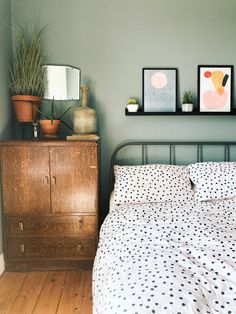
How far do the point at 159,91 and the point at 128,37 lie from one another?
53 cm

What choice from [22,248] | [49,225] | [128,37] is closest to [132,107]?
[128,37]

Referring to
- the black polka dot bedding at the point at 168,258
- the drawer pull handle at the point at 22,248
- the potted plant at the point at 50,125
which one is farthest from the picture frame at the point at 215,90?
the drawer pull handle at the point at 22,248

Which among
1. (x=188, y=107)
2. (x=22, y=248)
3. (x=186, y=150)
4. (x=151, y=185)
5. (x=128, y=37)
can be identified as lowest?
(x=22, y=248)

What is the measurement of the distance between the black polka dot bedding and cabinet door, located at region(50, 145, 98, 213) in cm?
26

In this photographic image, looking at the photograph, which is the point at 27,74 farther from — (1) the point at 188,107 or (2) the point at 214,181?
(2) the point at 214,181

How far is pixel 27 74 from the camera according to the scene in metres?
2.62

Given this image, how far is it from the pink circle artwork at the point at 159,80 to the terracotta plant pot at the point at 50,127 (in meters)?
0.89

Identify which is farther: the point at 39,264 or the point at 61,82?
the point at 61,82

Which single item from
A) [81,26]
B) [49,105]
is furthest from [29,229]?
[81,26]

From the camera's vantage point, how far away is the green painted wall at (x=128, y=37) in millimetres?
2703

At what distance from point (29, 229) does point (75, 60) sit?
1472 millimetres

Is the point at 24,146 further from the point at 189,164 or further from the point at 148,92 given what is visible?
the point at 189,164

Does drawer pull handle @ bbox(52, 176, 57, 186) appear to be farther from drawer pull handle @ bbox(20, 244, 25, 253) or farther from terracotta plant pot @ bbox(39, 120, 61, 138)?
drawer pull handle @ bbox(20, 244, 25, 253)

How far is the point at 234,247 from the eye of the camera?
1.56m
